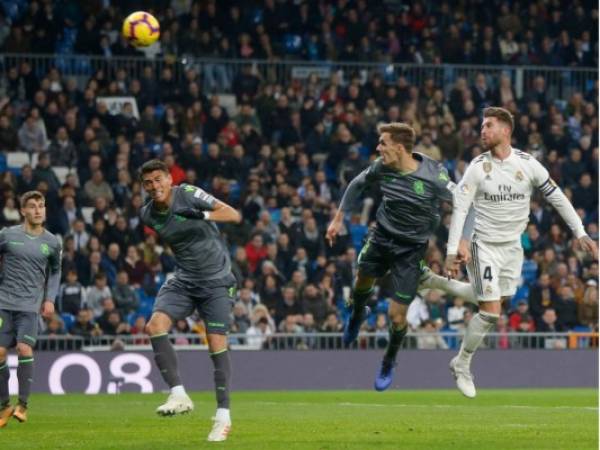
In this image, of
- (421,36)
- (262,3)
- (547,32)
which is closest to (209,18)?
(262,3)

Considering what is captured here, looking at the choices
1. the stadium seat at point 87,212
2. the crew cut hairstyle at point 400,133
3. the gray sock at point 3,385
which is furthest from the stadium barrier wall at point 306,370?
the crew cut hairstyle at point 400,133

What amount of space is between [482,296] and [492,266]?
13.4 inches

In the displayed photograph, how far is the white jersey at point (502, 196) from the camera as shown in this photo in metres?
14.3

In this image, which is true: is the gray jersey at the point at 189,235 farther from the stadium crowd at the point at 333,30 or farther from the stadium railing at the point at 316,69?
the stadium crowd at the point at 333,30

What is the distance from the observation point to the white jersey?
14.3m

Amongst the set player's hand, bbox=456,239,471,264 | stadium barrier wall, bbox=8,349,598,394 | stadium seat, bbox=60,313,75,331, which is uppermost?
player's hand, bbox=456,239,471,264

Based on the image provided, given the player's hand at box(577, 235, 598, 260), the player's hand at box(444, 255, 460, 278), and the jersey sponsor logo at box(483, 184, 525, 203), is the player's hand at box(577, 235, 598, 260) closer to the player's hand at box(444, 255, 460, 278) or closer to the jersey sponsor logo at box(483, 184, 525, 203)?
the jersey sponsor logo at box(483, 184, 525, 203)

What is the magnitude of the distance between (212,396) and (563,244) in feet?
32.2

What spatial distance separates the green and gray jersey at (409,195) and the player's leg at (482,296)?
1.90 feet

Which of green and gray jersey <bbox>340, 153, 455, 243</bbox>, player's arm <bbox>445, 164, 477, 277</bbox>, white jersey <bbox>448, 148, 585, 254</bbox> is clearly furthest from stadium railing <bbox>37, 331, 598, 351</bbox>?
player's arm <bbox>445, 164, 477, 277</bbox>

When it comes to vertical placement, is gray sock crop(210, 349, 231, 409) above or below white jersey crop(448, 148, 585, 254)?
below

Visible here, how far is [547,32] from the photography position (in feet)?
116

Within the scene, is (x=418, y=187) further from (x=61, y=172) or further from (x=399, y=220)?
(x=61, y=172)

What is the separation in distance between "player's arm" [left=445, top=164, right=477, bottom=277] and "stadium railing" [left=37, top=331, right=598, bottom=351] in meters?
10.5
